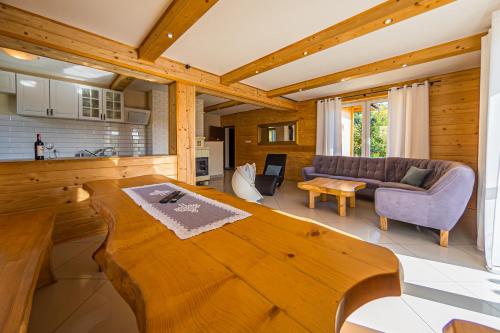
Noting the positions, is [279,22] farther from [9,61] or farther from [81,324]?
[9,61]

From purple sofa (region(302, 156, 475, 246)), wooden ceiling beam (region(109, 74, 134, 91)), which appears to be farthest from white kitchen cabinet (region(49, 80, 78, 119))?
purple sofa (region(302, 156, 475, 246))

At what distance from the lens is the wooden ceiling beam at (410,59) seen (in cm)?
259

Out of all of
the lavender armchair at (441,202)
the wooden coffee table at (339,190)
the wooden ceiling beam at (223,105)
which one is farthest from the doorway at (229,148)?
the lavender armchair at (441,202)

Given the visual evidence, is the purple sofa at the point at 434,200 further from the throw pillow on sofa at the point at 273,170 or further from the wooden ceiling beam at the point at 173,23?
the wooden ceiling beam at the point at 173,23

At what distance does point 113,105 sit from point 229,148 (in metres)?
5.32

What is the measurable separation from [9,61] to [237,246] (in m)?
4.60

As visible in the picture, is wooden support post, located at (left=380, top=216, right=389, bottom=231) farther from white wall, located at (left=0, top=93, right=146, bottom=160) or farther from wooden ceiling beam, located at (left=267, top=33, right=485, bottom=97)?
white wall, located at (left=0, top=93, right=146, bottom=160)

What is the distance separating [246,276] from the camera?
54 cm

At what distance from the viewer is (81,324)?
1247 mm

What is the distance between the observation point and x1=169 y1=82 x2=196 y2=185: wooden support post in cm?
322

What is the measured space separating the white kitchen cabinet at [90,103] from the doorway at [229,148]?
17.6ft

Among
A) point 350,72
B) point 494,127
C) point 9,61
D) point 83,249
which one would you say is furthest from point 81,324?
point 350,72

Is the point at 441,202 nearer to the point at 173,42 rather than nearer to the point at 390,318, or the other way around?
Result: the point at 390,318

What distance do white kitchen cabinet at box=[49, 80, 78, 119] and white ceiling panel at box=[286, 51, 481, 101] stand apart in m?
4.90
